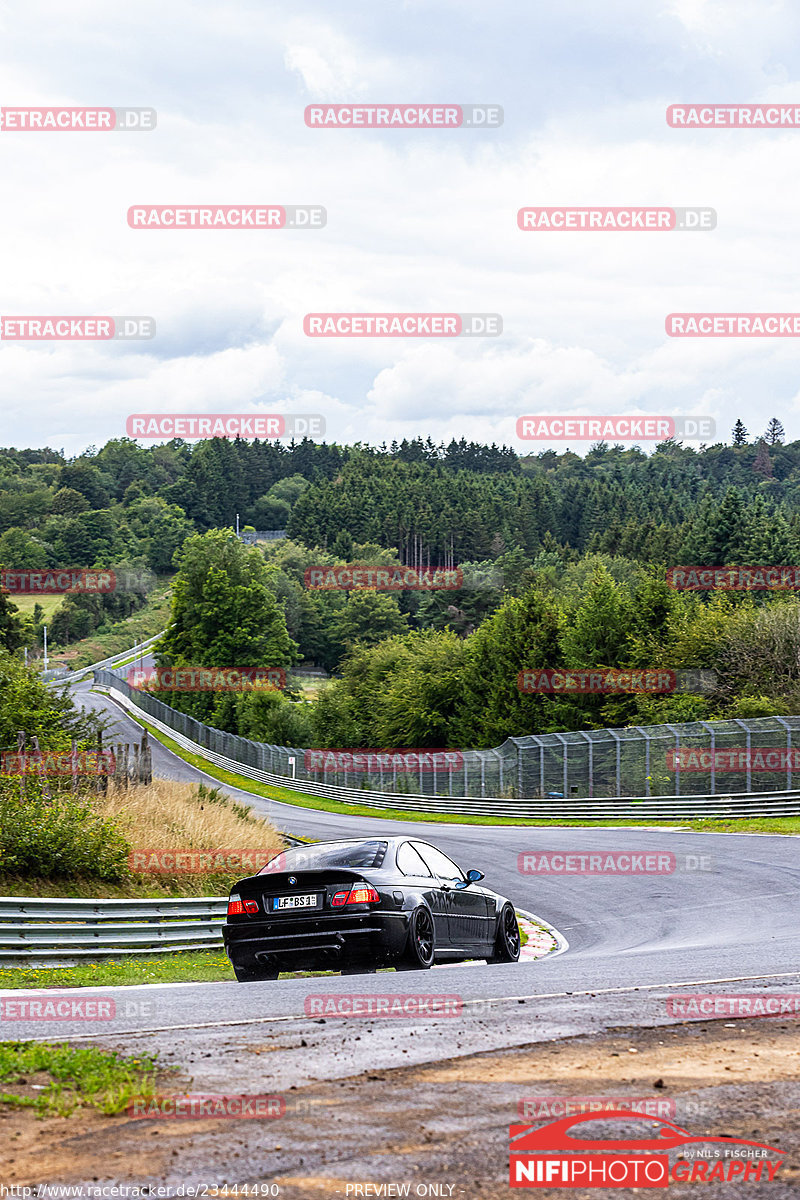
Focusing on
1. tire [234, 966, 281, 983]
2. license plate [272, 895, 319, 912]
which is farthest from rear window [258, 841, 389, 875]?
tire [234, 966, 281, 983]

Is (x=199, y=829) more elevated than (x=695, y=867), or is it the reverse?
(x=199, y=829)

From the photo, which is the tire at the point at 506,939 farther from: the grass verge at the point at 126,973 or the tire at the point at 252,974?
the tire at the point at 252,974

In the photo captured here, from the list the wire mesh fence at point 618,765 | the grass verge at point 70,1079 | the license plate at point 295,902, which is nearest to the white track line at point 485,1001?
the grass verge at point 70,1079

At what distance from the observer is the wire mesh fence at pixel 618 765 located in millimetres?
32531

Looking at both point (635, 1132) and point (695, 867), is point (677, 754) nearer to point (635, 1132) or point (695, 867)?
point (695, 867)

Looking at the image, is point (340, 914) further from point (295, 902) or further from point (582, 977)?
point (582, 977)

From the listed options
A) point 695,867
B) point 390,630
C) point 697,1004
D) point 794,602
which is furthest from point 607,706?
point 390,630

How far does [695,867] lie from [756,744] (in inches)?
406

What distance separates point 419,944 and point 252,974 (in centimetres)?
154

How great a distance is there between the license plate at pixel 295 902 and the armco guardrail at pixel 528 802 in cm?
2400

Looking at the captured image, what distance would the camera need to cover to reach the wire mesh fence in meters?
32.5

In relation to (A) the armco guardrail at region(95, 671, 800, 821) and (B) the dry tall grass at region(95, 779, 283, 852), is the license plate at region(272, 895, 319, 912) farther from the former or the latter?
(A) the armco guardrail at region(95, 671, 800, 821)

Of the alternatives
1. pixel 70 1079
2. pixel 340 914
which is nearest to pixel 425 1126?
pixel 70 1079

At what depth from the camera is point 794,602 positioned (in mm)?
48125
